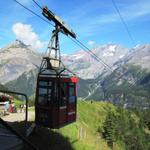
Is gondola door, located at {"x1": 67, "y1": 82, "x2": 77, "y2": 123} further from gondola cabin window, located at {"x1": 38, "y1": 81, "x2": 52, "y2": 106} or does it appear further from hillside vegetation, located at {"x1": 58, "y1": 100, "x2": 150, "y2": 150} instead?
hillside vegetation, located at {"x1": 58, "y1": 100, "x2": 150, "y2": 150}

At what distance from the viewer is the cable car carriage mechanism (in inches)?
986

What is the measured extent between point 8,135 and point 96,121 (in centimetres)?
10228

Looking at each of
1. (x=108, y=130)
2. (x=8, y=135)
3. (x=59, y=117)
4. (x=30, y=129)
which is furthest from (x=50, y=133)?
(x=108, y=130)

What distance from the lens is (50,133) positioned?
33656 millimetres

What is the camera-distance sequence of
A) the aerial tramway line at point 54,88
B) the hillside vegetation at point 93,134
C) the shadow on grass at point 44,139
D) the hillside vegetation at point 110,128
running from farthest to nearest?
1. the hillside vegetation at point 110,128
2. the hillside vegetation at point 93,134
3. the shadow on grass at point 44,139
4. the aerial tramway line at point 54,88

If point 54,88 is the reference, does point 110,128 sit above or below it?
below

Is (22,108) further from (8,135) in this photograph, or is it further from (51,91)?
(8,135)

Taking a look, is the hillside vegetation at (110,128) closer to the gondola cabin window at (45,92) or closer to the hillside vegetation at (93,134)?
the hillside vegetation at (93,134)

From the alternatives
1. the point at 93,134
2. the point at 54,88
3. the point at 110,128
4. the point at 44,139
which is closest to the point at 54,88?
the point at 54,88

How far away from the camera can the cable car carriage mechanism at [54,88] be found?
25.0 m

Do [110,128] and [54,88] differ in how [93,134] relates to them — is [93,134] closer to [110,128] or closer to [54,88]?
[110,128]

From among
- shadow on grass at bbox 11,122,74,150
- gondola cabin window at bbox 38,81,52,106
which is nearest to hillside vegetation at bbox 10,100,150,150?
shadow on grass at bbox 11,122,74,150

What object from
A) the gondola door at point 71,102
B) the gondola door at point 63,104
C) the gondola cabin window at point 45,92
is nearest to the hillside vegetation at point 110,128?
the gondola door at point 71,102

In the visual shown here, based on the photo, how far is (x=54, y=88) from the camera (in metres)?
25.2
